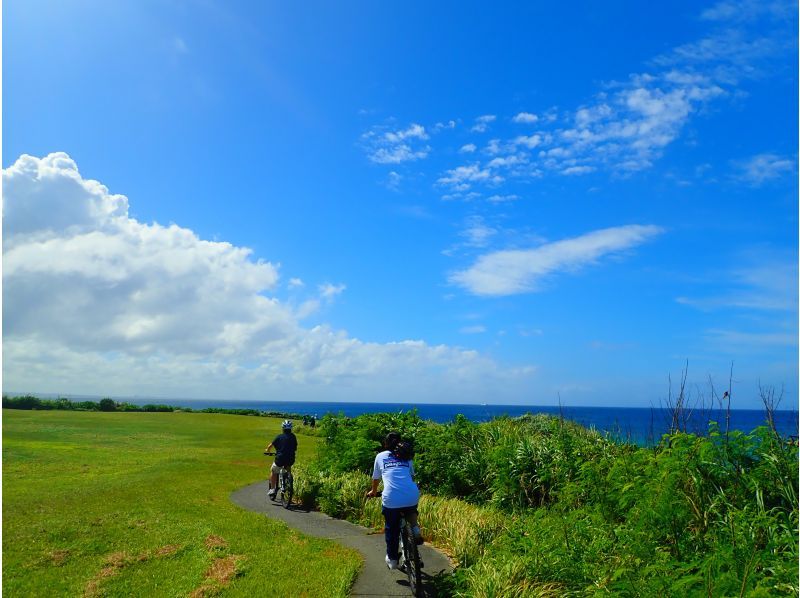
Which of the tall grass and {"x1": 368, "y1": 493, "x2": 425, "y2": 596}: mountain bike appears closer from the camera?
the tall grass

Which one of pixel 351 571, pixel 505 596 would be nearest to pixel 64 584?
pixel 351 571

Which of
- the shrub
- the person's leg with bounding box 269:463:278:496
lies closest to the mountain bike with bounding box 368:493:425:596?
the person's leg with bounding box 269:463:278:496

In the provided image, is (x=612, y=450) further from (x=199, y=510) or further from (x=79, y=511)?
(x=79, y=511)

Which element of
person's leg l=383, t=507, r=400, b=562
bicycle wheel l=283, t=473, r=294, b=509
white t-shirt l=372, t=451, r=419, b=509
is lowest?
bicycle wheel l=283, t=473, r=294, b=509

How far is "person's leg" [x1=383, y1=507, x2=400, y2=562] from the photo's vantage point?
30.9ft

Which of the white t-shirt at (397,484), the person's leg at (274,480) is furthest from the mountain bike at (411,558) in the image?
the person's leg at (274,480)

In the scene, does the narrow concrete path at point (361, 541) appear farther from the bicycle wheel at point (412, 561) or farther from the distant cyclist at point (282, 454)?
the distant cyclist at point (282, 454)

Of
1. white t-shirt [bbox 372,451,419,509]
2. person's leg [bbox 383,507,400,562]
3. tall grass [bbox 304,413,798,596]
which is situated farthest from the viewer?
person's leg [bbox 383,507,400,562]

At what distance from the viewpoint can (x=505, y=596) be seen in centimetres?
750

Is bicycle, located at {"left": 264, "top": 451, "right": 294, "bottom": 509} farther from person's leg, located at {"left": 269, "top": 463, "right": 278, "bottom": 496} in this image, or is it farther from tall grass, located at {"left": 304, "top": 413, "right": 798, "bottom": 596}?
tall grass, located at {"left": 304, "top": 413, "right": 798, "bottom": 596}

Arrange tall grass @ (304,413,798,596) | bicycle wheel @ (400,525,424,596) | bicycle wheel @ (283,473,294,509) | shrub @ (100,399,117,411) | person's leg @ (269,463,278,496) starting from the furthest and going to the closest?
shrub @ (100,399,117,411), person's leg @ (269,463,278,496), bicycle wheel @ (283,473,294,509), bicycle wheel @ (400,525,424,596), tall grass @ (304,413,798,596)

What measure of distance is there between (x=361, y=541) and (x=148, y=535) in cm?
529

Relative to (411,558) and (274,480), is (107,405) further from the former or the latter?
(411,558)

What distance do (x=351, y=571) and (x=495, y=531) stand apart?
3090 millimetres
